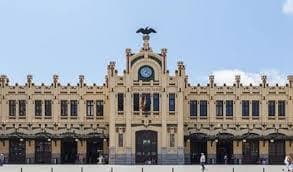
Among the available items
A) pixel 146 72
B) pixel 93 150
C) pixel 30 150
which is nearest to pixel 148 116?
pixel 146 72

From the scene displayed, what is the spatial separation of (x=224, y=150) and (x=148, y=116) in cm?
976

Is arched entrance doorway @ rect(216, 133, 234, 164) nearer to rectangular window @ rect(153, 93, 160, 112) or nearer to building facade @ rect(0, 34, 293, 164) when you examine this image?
building facade @ rect(0, 34, 293, 164)

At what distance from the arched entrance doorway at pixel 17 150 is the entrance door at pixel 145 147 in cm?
1266

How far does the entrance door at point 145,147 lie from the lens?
78.2m

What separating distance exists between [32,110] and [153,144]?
14.1 metres

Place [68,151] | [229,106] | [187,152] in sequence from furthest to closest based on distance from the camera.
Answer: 1. [68,151]
2. [229,106]
3. [187,152]

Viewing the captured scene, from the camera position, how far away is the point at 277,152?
80.9 metres

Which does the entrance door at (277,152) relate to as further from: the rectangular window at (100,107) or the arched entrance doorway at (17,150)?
the arched entrance doorway at (17,150)

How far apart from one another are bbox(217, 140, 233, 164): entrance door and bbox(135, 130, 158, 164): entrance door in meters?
7.59

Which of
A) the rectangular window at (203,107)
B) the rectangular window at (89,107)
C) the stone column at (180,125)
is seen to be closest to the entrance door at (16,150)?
the rectangular window at (89,107)

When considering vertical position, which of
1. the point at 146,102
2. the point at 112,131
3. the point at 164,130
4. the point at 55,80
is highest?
the point at 55,80

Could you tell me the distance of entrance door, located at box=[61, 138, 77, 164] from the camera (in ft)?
267

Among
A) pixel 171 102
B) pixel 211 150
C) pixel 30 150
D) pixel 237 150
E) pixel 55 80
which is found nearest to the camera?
pixel 171 102

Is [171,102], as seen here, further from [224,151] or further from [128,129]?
[224,151]
